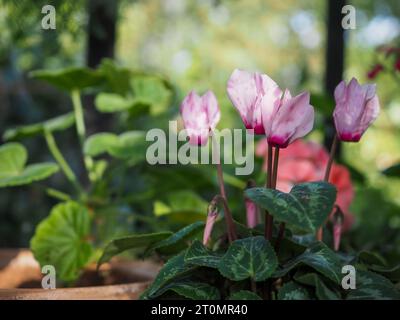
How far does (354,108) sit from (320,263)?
0.61 feet

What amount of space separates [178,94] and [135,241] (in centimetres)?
92

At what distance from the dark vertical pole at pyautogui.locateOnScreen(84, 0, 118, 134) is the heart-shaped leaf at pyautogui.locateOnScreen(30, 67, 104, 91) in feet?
1.27

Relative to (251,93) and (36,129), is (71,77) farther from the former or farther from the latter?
(251,93)

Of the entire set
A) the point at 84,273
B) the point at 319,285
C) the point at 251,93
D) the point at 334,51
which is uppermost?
the point at 334,51

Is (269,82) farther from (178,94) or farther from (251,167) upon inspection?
(178,94)

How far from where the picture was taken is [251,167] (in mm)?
1448

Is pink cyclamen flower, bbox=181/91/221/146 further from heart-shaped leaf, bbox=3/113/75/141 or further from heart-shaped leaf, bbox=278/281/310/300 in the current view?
heart-shaped leaf, bbox=3/113/75/141

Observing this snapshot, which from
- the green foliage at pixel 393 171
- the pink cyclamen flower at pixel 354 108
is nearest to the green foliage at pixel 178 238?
the pink cyclamen flower at pixel 354 108

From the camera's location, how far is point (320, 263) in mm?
729

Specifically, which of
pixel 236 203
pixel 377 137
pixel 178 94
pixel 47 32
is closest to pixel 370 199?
pixel 236 203

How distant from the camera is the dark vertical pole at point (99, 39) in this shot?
1692 millimetres

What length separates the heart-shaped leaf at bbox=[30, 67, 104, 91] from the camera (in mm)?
1262

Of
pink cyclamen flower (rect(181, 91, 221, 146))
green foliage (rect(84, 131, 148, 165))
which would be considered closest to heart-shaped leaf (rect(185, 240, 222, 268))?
pink cyclamen flower (rect(181, 91, 221, 146))

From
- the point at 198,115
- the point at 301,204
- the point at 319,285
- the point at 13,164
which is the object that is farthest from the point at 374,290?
the point at 13,164
